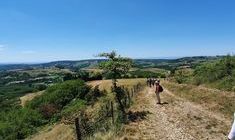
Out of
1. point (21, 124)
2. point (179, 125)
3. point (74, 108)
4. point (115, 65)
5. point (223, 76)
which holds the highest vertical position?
point (115, 65)

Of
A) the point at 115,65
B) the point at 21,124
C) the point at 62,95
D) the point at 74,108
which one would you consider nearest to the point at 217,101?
the point at 115,65

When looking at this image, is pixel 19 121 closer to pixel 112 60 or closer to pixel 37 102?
pixel 37 102

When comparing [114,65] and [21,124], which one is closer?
[114,65]

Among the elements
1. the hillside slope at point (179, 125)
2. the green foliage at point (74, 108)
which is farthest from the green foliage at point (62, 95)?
the hillside slope at point (179, 125)

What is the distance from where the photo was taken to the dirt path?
65.8ft

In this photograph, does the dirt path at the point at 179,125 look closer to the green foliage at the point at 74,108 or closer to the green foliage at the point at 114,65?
the green foliage at the point at 114,65

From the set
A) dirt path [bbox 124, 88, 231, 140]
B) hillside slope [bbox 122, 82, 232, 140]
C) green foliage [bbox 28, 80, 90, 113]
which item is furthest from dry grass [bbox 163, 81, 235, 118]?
green foliage [bbox 28, 80, 90, 113]

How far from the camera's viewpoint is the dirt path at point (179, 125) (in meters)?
20.1

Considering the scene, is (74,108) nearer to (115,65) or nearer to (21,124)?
(21,124)

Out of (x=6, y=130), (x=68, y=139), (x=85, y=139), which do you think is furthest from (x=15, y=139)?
(x=85, y=139)

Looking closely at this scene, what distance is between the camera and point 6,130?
100 metres

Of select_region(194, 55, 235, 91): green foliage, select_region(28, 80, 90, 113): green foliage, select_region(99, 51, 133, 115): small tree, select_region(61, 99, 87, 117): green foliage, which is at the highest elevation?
select_region(99, 51, 133, 115): small tree

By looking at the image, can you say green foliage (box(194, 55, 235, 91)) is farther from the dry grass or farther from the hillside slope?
the hillside slope

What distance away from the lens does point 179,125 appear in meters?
23.0
